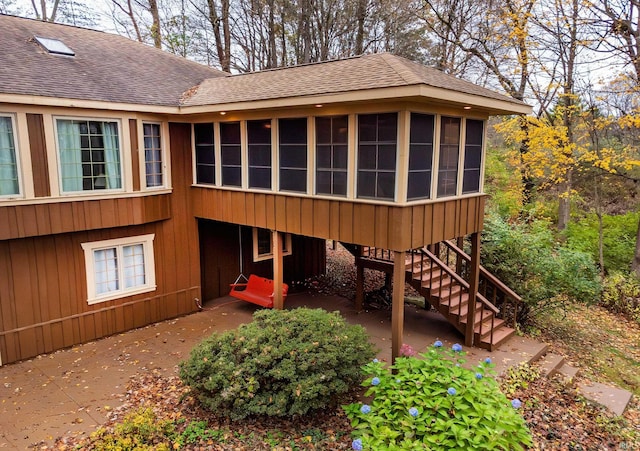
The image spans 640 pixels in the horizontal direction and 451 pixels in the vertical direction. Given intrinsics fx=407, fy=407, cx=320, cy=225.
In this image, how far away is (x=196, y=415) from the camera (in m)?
5.23

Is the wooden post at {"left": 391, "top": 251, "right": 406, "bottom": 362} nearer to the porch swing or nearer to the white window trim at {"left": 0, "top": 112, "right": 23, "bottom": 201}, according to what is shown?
the porch swing

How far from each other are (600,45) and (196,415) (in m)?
14.7

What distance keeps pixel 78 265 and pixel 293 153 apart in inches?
178

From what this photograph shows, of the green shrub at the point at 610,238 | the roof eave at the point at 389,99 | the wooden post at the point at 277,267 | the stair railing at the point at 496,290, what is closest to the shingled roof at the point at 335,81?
the roof eave at the point at 389,99

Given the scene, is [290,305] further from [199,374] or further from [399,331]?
[199,374]

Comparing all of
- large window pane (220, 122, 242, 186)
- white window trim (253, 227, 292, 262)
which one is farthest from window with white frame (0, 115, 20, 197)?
white window trim (253, 227, 292, 262)

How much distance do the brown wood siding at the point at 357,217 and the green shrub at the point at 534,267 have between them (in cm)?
161

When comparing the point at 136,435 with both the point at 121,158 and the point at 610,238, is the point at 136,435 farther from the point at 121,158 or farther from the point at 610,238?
the point at 610,238

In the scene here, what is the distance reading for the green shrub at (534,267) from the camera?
849 cm

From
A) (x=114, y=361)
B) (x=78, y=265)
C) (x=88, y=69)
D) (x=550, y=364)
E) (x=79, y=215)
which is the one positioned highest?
(x=88, y=69)

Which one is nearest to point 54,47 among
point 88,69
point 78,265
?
point 88,69

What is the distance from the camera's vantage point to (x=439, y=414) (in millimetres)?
4230

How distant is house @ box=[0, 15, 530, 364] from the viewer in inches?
244

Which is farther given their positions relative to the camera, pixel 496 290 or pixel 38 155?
pixel 496 290
